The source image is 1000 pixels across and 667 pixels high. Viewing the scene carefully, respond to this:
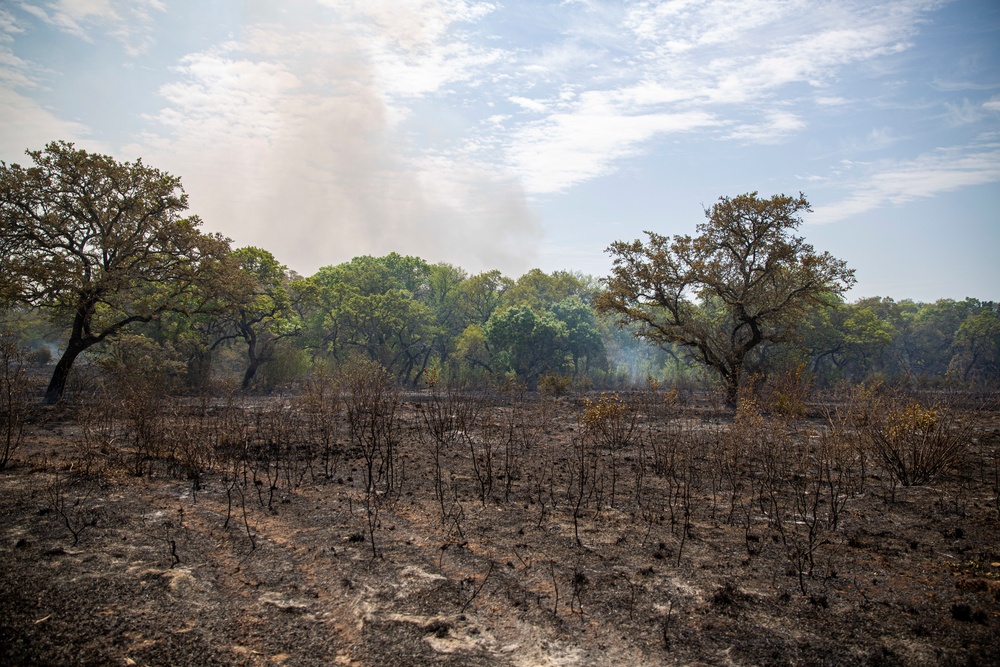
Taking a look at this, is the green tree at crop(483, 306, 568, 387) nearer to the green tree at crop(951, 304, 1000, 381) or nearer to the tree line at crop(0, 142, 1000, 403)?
the tree line at crop(0, 142, 1000, 403)

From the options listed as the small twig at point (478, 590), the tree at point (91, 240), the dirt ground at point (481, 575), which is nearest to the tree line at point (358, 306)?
the tree at point (91, 240)

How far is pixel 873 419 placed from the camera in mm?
10742

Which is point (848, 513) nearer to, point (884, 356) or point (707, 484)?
point (707, 484)

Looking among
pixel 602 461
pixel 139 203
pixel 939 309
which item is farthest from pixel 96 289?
pixel 939 309

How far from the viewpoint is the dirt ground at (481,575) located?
4.39 metres

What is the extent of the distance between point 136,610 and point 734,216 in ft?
79.9

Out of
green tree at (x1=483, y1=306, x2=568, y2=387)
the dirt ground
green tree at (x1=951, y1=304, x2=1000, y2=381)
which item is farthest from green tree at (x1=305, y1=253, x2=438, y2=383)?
green tree at (x1=951, y1=304, x2=1000, y2=381)

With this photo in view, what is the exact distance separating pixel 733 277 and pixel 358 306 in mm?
25007

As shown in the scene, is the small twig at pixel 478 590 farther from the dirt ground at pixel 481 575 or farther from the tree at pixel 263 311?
the tree at pixel 263 311

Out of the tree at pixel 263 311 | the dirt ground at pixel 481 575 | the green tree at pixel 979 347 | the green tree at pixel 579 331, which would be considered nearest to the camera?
the dirt ground at pixel 481 575

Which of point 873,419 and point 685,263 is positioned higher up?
point 685,263

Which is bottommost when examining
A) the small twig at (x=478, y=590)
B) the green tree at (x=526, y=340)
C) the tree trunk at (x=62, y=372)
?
the small twig at (x=478, y=590)

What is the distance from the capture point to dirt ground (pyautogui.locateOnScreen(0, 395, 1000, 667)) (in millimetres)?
4391

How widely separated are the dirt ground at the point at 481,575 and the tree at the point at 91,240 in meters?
13.8
